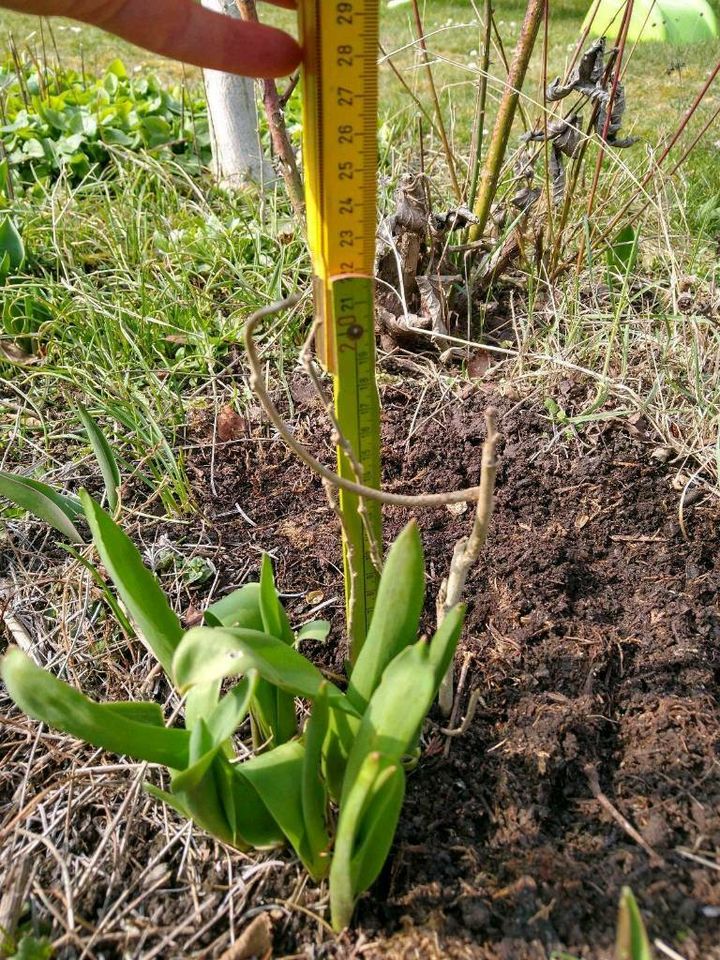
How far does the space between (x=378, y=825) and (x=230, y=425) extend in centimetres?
112

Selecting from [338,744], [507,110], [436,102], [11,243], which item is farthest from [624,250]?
[11,243]

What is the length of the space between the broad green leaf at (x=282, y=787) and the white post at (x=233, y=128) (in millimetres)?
2074

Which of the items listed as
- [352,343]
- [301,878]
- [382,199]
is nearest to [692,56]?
[382,199]

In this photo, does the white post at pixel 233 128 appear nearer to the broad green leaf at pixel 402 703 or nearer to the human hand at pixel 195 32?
the human hand at pixel 195 32

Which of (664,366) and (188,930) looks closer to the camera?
(188,930)

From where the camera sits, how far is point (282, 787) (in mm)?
834

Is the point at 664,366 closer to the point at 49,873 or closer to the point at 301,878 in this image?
the point at 301,878

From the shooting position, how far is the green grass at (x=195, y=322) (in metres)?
1.63

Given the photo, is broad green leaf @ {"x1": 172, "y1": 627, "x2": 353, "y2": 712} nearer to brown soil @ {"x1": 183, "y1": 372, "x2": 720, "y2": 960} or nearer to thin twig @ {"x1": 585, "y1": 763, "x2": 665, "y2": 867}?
brown soil @ {"x1": 183, "y1": 372, "x2": 720, "y2": 960}

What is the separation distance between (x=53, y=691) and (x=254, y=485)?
2.92ft

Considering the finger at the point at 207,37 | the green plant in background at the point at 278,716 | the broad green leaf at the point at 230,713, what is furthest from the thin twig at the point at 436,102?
the broad green leaf at the point at 230,713

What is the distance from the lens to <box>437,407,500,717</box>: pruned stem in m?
0.77

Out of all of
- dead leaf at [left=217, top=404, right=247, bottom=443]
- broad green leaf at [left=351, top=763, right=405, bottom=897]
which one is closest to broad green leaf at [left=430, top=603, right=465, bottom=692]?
broad green leaf at [left=351, top=763, right=405, bottom=897]

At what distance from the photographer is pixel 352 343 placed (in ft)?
2.96
